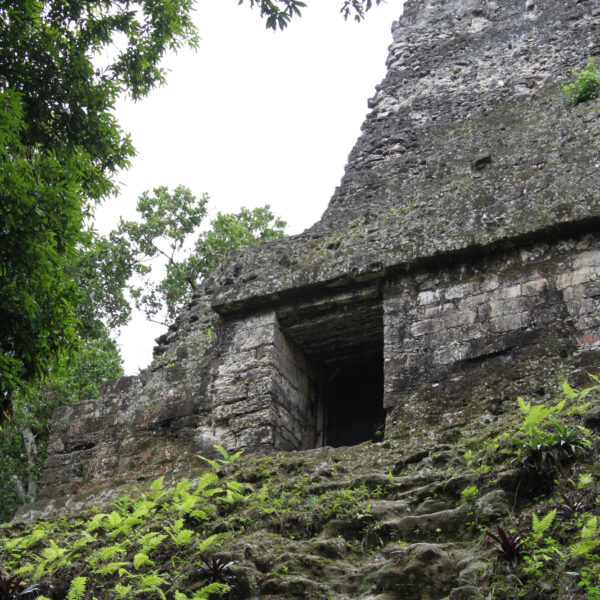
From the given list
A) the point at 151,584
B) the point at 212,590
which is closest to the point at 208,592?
the point at 212,590

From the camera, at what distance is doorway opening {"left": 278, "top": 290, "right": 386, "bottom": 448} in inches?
313

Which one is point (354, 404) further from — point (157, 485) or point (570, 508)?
point (570, 508)

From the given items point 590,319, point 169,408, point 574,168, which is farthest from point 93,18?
point 590,319

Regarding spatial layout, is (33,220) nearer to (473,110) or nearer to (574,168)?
(574,168)

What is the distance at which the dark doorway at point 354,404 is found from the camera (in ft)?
28.7

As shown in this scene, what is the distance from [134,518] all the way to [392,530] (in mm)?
2209

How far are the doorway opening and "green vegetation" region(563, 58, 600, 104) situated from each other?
3.16 metres

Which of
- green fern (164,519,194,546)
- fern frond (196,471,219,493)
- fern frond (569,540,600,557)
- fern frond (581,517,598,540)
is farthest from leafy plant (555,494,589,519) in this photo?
fern frond (196,471,219,493)

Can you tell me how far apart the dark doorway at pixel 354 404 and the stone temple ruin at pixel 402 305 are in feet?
0.07

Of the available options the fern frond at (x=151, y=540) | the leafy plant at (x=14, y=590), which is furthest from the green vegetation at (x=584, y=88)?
the leafy plant at (x=14, y=590)

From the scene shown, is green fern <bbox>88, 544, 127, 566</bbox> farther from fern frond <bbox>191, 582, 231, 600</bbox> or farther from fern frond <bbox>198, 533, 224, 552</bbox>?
fern frond <bbox>191, 582, 231, 600</bbox>

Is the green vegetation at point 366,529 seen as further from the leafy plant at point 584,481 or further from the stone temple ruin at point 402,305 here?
the stone temple ruin at point 402,305

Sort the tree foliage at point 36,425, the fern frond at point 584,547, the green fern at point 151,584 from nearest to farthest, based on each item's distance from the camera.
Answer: the fern frond at point 584,547
the green fern at point 151,584
the tree foliage at point 36,425

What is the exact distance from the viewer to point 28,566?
526 centimetres
